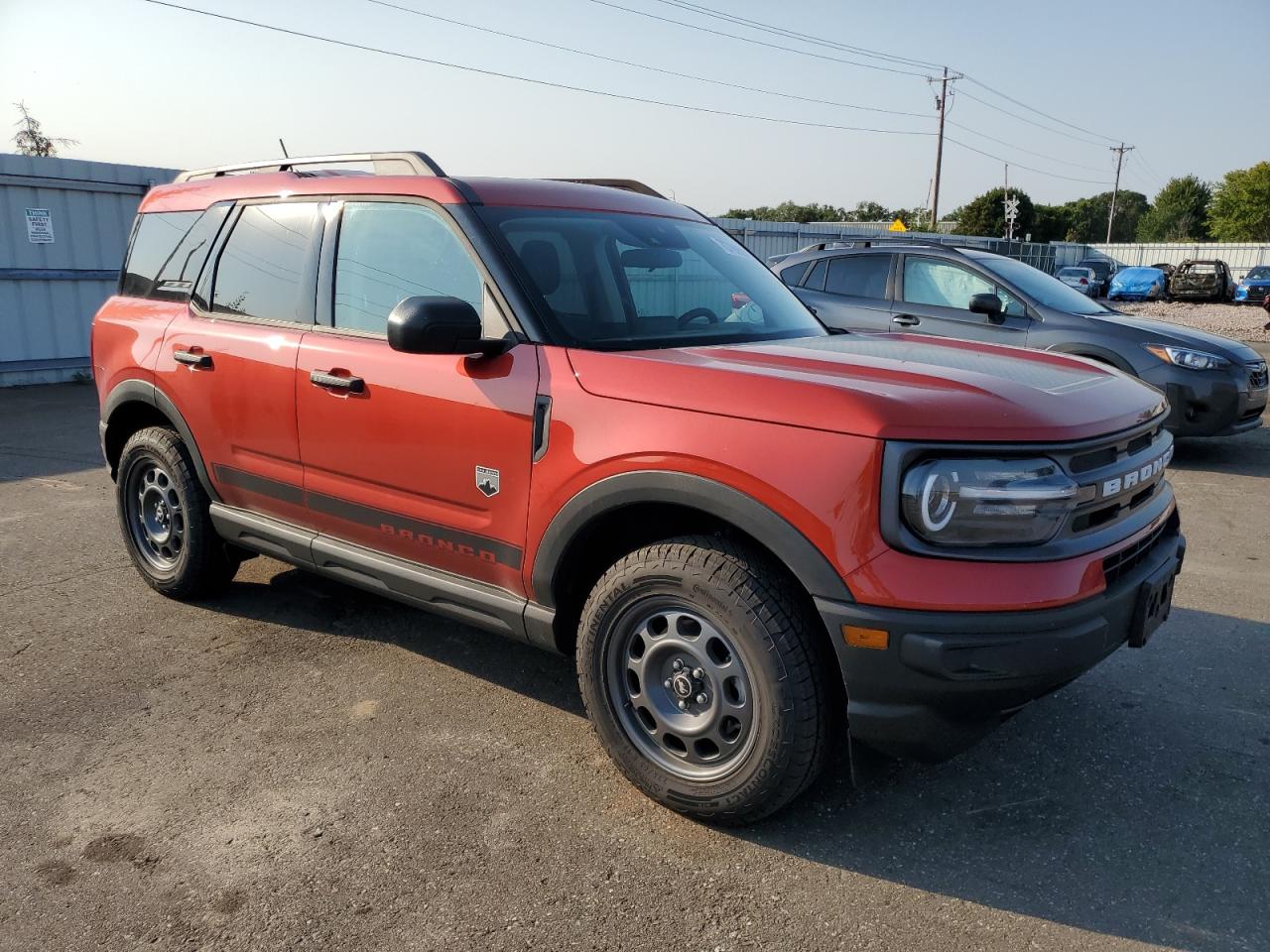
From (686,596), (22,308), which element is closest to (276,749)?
(686,596)

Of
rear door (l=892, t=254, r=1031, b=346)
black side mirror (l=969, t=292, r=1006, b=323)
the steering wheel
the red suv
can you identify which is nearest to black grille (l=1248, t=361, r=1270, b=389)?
rear door (l=892, t=254, r=1031, b=346)

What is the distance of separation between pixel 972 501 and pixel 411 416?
71.4 inches

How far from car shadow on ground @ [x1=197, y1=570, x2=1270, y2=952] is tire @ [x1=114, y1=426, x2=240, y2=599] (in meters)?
1.26

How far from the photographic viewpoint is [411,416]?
A: 3.22 m

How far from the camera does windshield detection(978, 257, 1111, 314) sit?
8.02 meters

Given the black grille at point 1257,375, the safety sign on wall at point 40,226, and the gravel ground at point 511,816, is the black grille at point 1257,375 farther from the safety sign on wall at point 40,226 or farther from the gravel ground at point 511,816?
the safety sign on wall at point 40,226

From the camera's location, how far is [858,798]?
2.93 meters

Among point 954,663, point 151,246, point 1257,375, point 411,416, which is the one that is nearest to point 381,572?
point 411,416

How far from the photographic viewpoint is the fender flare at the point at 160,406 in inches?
164

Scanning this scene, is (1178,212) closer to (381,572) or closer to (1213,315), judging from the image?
(1213,315)

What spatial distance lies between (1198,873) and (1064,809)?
39cm

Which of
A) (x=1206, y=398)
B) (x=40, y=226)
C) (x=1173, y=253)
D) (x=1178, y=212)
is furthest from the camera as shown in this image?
(x=1178, y=212)

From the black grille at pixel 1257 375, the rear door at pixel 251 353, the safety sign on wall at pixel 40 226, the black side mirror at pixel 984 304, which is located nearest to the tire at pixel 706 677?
the rear door at pixel 251 353

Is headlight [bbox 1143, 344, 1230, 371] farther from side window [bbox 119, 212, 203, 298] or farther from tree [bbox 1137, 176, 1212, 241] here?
tree [bbox 1137, 176, 1212, 241]
